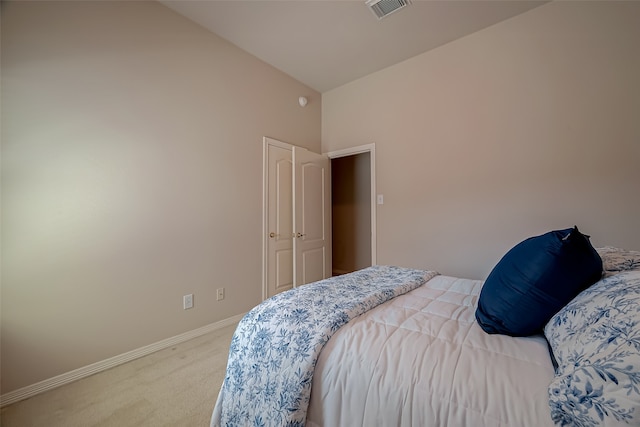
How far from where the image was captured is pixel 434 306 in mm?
1216

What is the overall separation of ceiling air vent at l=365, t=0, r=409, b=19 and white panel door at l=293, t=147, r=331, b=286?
1.57 m

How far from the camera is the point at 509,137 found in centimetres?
231

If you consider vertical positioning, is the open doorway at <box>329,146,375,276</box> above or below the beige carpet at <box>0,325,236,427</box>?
above

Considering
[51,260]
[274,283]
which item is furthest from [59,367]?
[274,283]

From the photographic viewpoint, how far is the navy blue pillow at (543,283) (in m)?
0.83

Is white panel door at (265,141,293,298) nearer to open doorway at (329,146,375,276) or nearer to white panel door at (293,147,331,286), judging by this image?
white panel door at (293,147,331,286)

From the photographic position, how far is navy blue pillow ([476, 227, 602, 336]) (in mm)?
834

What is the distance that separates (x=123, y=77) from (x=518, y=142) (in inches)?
134

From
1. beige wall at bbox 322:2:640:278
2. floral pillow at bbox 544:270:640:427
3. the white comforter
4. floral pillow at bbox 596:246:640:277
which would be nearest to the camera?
floral pillow at bbox 544:270:640:427

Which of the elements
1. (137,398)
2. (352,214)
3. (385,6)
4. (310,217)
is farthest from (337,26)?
(137,398)

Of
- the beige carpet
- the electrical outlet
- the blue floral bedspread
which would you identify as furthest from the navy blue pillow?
the electrical outlet

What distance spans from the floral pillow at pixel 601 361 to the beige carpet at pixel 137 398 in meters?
1.59

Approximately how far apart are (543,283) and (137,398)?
220 cm

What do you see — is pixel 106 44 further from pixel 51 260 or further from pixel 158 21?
pixel 51 260
